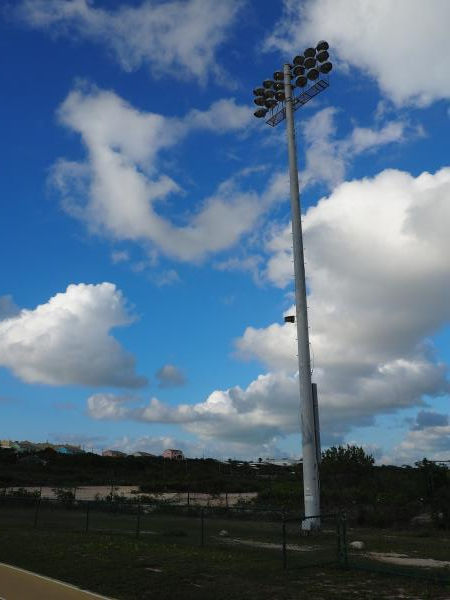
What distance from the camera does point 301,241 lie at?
23750mm

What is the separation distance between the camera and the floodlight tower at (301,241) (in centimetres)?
2170

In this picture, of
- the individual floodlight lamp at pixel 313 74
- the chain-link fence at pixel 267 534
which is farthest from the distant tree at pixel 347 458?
the individual floodlight lamp at pixel 313 74

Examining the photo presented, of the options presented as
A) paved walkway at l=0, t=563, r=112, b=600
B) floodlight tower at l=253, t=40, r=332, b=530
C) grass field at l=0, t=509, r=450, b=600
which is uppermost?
floodlight tower at l=253, t=40, r=332, b=530

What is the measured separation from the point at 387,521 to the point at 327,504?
7.34m

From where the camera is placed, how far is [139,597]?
10.6 meters

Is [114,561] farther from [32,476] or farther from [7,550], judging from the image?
[32,476]

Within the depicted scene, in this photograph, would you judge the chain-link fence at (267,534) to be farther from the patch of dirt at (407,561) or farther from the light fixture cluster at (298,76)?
the light fixture cluster at (298,76)

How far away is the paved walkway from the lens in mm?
10289

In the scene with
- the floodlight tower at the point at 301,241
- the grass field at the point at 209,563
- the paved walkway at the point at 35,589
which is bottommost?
the paved walkway at the point at 35,589

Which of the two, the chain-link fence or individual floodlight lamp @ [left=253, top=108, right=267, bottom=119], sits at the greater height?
individual floodlight lamp @ [left=253, top=108, right=267, bottom=119]

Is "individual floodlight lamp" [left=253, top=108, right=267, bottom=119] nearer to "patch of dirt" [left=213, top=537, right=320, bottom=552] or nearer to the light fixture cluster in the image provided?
the light fixture cluster

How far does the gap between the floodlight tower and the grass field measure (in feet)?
6.51

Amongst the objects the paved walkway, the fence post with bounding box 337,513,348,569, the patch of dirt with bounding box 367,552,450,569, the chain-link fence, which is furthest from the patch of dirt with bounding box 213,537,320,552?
the paved walkway

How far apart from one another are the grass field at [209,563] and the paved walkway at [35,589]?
18.1 inches
